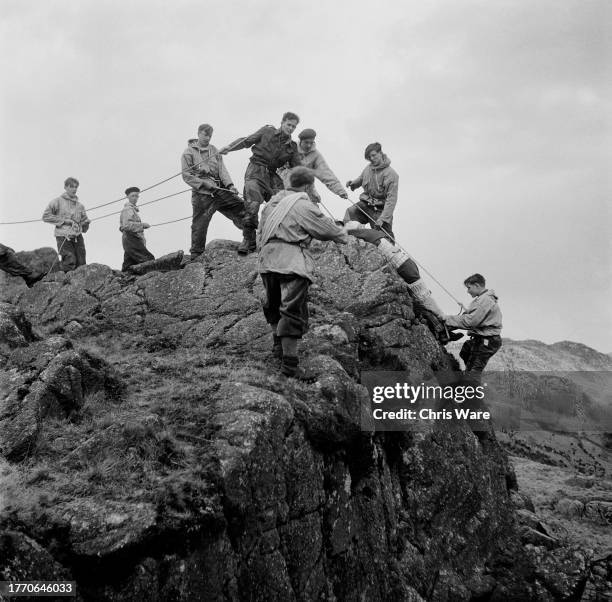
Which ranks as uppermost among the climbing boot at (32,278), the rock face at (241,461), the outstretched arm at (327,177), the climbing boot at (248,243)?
the outstretched arm at (327,177)

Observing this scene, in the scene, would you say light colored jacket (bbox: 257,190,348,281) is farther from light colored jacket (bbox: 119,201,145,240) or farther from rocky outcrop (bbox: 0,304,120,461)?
light colored jacket (bbox: 119,201,145,240)

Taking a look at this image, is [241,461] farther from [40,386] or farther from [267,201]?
[267,201]

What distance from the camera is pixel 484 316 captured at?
13.8m

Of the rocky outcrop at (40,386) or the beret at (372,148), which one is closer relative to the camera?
the rocky outcrop at (40,386)

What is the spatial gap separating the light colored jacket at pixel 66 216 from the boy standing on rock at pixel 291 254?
9776 millimetres

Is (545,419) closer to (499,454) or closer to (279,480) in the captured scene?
(499,454)

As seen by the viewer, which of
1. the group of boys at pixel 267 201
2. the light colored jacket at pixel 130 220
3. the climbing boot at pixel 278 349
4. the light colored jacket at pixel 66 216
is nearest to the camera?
the climbing boot at pixel 278 349

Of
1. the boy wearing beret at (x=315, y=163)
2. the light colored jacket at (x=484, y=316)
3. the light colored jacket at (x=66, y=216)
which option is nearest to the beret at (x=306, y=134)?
the boy wearing beret at (x=315, y=163)

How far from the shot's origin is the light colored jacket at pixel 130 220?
653 inches

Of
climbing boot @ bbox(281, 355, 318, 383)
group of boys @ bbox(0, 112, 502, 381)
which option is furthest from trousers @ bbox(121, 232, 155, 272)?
climbing boot @ bbox(281, 355, 318, 383)

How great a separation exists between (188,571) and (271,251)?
5072 millimetres

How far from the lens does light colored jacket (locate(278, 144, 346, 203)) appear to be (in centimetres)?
1592

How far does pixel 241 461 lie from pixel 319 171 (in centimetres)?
1060

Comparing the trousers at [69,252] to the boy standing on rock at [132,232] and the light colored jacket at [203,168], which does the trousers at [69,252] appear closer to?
the boy standing on rock at [132,232]
